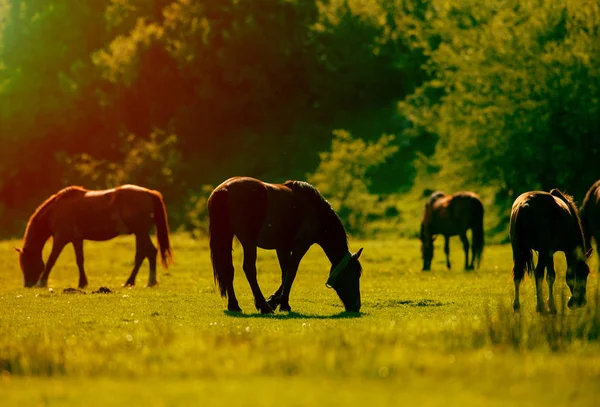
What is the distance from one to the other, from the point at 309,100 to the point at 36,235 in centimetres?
4499

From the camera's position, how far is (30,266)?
27.9 meters

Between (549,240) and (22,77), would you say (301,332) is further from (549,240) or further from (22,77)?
(22,77)

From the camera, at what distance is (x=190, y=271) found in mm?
34031

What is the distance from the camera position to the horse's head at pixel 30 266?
→ 2780 cm

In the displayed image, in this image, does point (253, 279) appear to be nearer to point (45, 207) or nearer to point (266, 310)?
point (266, 310)

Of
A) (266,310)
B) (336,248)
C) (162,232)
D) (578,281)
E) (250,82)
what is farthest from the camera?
(250,82)

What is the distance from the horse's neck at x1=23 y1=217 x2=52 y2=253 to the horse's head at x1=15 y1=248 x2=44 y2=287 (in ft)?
0.47

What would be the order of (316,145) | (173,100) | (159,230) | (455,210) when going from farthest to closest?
(173,100), (316,145), (455,210), (159,230)

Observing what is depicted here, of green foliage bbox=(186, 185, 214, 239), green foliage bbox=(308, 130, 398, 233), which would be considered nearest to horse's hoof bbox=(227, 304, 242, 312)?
green foliage bbox=(186, 185, 214, 239)

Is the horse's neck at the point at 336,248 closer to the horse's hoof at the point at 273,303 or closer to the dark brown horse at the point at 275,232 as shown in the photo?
the dark brown horse at the point at 275,232

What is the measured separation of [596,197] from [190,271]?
13563mm

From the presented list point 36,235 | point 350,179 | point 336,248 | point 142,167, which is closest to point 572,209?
point 336,248

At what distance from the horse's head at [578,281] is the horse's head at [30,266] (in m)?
14.0

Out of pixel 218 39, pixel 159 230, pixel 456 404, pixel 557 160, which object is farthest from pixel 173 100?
pixel 456 404
